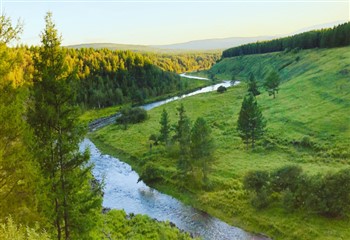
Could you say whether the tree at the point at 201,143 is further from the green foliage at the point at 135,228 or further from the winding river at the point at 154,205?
the green foliage at the point at 135,228

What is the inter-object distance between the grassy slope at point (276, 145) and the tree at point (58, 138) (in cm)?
2785

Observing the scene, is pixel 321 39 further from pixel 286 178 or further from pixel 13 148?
pixel 13 148

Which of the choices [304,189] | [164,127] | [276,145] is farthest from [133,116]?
[304,189]

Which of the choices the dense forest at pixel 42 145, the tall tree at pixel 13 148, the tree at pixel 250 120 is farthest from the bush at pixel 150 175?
the tall tree at pixel 13 148

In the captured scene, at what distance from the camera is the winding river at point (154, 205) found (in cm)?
4300

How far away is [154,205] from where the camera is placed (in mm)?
51031

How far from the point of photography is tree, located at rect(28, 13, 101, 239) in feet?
65.9

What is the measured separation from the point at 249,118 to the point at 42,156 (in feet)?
166

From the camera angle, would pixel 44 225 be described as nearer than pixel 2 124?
No

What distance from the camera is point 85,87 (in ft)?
441

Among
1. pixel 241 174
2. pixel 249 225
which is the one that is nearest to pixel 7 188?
pixel 249 225

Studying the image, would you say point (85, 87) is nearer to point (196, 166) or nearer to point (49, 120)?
point (196, 166)

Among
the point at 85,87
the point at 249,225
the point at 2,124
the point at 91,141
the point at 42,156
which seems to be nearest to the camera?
the point at 2,124

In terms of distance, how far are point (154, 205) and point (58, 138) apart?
32.7 meters
